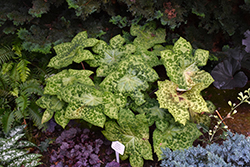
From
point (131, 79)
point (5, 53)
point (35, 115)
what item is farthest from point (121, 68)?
point (5, 53)

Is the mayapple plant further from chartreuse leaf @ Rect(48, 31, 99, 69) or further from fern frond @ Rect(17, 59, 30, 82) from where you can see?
fern frond @ Rect(17, 59, 30, 82)

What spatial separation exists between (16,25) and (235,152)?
8.85ft

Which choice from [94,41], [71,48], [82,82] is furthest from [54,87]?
[94,41]

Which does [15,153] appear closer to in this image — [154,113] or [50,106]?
[50,106]

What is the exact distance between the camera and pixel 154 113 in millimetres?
2180

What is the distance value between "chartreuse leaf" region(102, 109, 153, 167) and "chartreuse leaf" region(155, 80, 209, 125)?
0.96 ft

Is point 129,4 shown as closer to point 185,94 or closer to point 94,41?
point 94,41

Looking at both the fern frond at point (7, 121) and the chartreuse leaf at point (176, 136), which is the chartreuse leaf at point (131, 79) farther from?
the fern frond at point (7, 121)

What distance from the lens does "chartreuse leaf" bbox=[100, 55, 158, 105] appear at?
2127 millimetres

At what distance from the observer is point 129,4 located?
234 centimetres

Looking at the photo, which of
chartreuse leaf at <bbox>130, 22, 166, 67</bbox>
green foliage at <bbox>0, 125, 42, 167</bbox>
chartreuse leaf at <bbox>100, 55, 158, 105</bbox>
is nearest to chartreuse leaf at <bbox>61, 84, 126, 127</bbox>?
chartreuse leaf at <bbox>100, 55, 158, 105</bbox>

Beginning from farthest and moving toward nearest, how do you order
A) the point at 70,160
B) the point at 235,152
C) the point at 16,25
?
the point at 16,25
the point at 70,160
the point at 235,152

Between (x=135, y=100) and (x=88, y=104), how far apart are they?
52 centimetres

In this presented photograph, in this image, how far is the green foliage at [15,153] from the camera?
6.65ft
